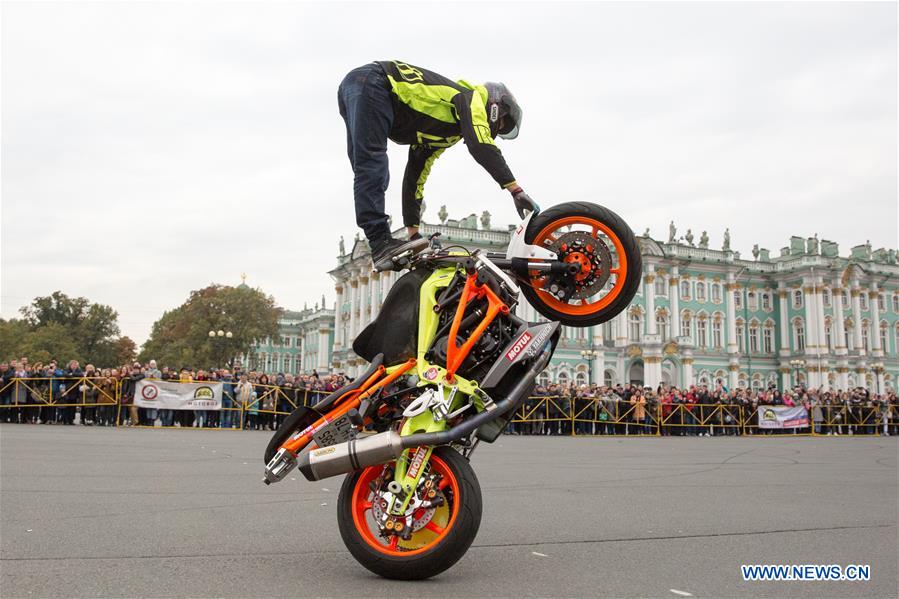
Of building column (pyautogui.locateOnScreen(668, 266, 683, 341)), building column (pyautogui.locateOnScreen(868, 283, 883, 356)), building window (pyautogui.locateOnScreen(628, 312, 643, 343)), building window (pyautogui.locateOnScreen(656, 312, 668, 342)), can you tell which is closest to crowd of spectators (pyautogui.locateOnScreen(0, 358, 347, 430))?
building window (pyautogui.locateOnScreen(628, 312, 643, 343))

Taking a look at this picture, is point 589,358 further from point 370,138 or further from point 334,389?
point 370,138

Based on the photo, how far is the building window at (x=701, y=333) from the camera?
91.8 metres

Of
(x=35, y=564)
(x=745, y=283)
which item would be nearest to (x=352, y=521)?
(x=35, y=564)

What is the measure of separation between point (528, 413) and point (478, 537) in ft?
75.3

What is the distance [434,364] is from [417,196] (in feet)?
5.07

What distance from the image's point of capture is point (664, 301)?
90.3 meters

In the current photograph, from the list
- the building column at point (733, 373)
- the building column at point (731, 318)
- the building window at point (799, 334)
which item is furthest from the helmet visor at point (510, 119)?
the building window at point (799, 334)

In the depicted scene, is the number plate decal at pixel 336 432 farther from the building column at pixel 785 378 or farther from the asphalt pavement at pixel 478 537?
the building column at pixel 785 378

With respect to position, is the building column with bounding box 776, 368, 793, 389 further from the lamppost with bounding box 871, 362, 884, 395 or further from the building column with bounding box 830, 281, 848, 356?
the lamppost with bounding box 871, 362, 884, 395

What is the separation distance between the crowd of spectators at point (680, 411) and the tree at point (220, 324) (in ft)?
184

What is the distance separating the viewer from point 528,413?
1093 inches

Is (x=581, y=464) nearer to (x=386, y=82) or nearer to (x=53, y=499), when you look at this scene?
(x=53, y=499)

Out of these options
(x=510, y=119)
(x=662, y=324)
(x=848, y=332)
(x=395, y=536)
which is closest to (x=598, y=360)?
(x=662, y=324)

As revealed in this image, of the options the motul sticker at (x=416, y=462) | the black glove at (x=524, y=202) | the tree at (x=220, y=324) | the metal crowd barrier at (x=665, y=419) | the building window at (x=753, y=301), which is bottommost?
the metal crowd barrier at (x=665, y=419)
